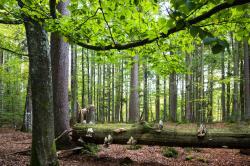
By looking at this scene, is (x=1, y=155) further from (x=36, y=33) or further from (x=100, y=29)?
(x=100, y=29)

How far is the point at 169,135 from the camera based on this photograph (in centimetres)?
715

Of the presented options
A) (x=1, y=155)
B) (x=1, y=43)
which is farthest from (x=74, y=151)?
(x=1, y=43)

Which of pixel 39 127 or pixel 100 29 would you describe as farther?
pixel 39 127

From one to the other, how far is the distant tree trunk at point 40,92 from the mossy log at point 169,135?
252 centimetres

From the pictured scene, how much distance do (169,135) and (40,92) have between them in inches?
153

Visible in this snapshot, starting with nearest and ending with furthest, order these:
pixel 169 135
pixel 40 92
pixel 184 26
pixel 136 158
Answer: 1. pixel 184 26
2. pixel 40 92
3. pixel 169 135
4. pixel 136 158

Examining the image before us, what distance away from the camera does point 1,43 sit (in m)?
10.7

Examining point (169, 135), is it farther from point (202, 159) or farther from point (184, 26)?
point (184, 26)

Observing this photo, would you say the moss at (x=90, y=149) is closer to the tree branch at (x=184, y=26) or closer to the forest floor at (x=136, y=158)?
the forest floor at (x=136, y=158)

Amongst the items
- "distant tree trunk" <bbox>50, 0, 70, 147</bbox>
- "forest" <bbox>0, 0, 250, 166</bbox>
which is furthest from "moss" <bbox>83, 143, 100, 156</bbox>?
"distant tree trunk" <bbox>50, 0, 70, 147</bbox>

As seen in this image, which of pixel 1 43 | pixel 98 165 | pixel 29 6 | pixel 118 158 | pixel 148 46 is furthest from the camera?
pixel 1 43

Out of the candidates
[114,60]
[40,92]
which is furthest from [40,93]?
[114,60]

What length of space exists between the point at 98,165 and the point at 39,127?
7.42ft

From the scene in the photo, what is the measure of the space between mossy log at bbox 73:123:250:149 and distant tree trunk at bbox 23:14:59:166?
252cm
